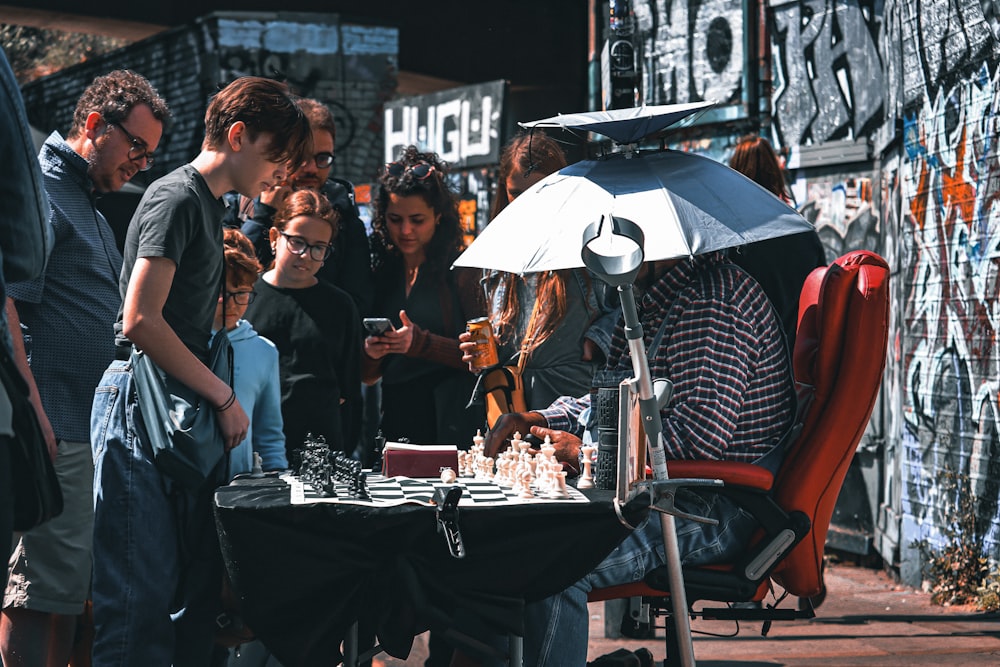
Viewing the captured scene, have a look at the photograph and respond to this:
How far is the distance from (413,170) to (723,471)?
246cm

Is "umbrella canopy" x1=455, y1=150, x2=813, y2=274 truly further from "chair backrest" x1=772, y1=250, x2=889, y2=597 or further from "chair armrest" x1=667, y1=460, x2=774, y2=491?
"chair armrest" x1=667, y1=460, x2=774, y2=491

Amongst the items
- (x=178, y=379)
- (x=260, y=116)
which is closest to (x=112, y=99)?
(x=260, y=116)

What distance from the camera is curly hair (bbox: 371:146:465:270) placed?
222 inches

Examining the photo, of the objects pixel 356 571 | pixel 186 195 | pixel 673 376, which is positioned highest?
pixel 186 195

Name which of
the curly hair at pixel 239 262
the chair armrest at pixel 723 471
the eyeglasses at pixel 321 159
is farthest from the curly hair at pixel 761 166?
the curly hair at pixel 239 262

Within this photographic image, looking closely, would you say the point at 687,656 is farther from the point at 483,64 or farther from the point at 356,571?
the point at 483,64

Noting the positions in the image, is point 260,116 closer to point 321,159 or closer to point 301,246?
point 301,246

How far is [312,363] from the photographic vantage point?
16.8 ft

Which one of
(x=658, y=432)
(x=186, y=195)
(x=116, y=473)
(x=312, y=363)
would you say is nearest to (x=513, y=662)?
(x=658, y=432)

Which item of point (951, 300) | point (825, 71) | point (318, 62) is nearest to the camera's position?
point (951, 300)

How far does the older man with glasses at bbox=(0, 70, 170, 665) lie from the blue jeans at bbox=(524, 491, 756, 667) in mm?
1670

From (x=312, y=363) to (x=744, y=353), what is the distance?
6.48ft

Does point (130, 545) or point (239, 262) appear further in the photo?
point (239, 262)

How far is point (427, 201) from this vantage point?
5656 mm
